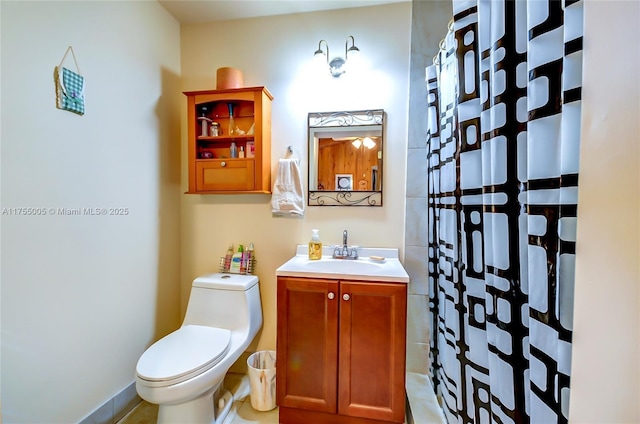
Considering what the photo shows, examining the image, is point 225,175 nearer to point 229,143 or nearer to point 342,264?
point 229,143

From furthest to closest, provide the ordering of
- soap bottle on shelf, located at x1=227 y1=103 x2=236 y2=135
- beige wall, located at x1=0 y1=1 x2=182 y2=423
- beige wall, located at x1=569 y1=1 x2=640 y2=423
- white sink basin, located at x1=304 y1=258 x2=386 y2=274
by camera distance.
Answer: soap bottle on shelf, located at x1=227 y1=103 x2=236 y2=135 < white sink basin, located at x1=304 y1=258 x2=386 y2=274 < beige wall, located at x1=0 y1=1 x2=182 y2=423 < beige wall, located at x1=569 y1=1 x2=640 y2=423

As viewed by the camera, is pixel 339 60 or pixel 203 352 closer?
pixel 203 352

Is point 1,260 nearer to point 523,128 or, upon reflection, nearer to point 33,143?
point 33,143

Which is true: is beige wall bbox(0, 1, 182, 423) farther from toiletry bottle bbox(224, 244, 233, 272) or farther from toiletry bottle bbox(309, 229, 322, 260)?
toiletry bottle bbox(309, 229, 322, 260)

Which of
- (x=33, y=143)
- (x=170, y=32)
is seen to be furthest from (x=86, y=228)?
(x=170, y=32)

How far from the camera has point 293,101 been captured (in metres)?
1.71

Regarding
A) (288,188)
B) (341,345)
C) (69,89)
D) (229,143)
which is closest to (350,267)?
(341,345)

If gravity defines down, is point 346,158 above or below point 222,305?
above

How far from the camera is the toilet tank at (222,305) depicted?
1.50 meters

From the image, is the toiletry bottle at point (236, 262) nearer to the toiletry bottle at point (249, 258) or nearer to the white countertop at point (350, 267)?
the toiletry bottle at point (249, 258)

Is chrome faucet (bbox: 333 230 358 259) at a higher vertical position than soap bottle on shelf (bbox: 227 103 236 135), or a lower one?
lower

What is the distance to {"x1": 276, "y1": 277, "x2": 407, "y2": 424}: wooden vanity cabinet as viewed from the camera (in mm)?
1194

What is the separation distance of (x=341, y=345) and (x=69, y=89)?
1.71 m

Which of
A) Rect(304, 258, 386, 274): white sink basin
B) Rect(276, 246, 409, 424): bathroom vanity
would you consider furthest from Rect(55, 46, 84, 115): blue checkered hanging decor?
Rect(304, 258, 386, 274): white sink basin
